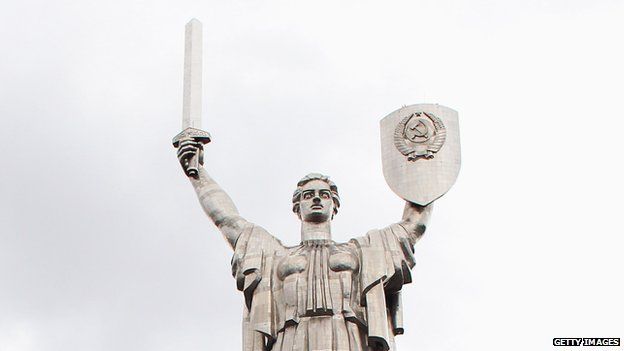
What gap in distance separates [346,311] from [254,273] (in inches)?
60.7

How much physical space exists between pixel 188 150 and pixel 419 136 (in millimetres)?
3673

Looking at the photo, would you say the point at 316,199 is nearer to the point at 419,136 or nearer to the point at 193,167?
the point at 419,136

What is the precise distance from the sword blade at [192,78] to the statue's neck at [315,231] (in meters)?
2.56

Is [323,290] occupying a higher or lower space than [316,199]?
lower

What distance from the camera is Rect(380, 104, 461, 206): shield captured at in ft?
62.3

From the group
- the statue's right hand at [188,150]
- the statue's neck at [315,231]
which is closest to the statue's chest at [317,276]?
the statue's neck at [315,231]

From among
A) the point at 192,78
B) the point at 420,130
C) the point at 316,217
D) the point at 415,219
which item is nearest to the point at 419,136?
the point at 420,130

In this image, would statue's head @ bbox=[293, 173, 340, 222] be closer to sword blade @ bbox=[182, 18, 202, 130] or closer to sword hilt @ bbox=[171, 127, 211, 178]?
sword hilt @ bbox=[171, 127, 211, 178]

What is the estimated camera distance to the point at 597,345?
2172cm

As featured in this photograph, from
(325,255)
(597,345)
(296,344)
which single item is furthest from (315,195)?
(597,345)

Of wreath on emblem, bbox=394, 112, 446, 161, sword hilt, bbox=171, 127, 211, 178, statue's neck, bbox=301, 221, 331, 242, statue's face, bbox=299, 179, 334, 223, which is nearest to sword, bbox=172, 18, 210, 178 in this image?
sword hilt, bbox=171, 127, 211, 178

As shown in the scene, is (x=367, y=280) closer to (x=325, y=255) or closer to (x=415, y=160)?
(x=325, y=255)

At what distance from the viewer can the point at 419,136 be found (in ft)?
63.5

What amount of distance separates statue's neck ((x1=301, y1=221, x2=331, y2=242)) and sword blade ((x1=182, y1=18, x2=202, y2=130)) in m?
2.56
